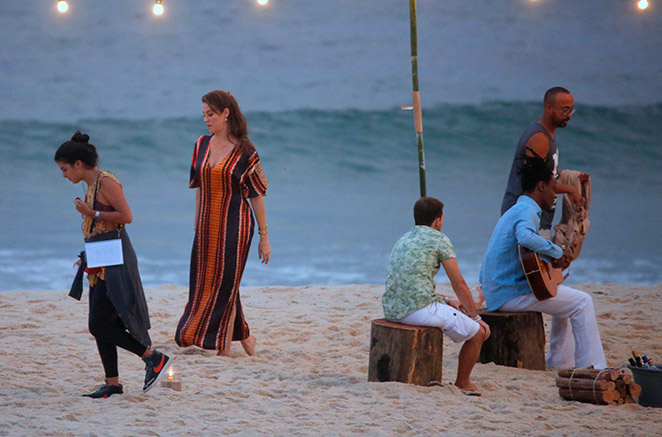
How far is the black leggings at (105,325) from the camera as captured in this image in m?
3.76

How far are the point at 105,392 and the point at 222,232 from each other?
1.32 m

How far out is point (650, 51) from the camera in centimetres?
1256

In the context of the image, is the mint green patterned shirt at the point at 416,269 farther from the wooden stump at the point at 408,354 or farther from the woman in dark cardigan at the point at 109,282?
the woman in dark cardigan at the point at 109,282

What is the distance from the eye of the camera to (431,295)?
13.1ft

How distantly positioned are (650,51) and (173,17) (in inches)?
302

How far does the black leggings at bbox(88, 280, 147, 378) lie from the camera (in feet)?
12.3

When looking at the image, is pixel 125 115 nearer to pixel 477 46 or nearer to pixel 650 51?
pixel 477 46

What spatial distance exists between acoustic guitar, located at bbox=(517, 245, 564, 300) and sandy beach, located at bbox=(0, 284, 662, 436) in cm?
45

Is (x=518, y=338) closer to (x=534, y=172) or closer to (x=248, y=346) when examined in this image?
(x=534, y=172)

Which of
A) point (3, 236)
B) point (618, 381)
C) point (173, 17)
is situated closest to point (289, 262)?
point (3, 236)

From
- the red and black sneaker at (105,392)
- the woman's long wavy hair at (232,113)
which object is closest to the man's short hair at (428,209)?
the woman's long wavy hair at (232,113)

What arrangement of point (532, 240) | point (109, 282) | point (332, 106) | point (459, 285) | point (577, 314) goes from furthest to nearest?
point (332, 106) < point (577, 314) < point (532, 240) < point (459, 285) < point (109, 282)

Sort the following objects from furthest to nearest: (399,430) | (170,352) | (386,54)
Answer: (386,54) < (170,352) < (399,430)

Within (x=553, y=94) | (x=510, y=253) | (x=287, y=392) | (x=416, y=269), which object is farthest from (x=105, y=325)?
(x=553, y=94)
